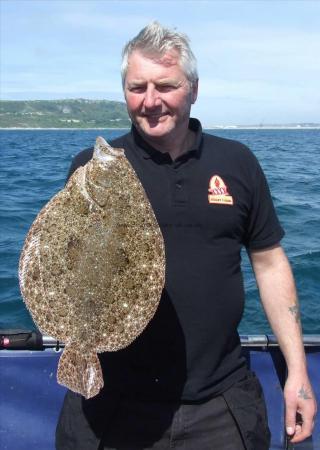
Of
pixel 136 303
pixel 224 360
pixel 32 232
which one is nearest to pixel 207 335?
pixel 224 360

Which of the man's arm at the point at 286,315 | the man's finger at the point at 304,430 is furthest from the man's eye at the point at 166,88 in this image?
the man's finger at the point at 304,430

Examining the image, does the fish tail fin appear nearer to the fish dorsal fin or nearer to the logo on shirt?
the fish dorsal fin

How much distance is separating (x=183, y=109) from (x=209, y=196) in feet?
1.50

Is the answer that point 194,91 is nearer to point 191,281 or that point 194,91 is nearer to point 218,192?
point 218,192

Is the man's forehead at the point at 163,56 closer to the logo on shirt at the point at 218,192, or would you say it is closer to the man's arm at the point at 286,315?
the logo on shirt at the point at 218,192

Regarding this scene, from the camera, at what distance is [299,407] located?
10.5ft

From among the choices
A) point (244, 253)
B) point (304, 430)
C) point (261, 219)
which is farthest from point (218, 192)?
point (244, 253)

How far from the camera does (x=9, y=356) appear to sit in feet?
13.3

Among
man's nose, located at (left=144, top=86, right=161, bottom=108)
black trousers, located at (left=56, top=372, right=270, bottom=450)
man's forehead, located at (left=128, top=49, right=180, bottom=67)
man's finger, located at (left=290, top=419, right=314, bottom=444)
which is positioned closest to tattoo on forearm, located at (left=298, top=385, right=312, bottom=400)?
man's finger, located at (left=290, top=419, right=314, bottom=444)

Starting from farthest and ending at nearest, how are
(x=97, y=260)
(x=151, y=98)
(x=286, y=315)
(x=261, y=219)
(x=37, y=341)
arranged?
(x=37, y=341), (x=286, y=315), (x=261, y=219), (x=151, y=98), (x=97, y=260)

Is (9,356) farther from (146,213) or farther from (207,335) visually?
(146,213)

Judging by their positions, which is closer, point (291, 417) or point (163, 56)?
point (163, 56)

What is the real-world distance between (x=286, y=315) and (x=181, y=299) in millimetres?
702

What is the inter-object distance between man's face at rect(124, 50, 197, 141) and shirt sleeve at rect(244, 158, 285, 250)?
0.58 metres
